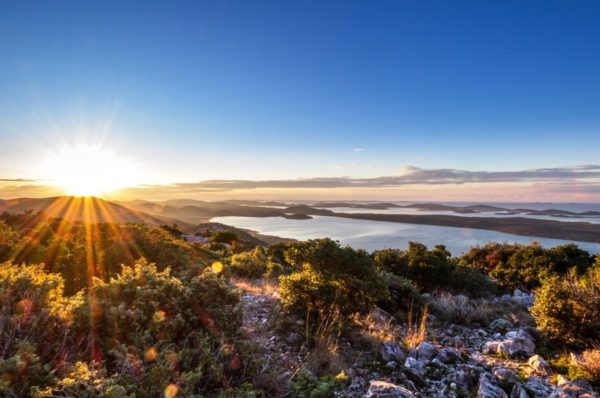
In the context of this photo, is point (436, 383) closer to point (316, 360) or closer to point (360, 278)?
point (316, 360)

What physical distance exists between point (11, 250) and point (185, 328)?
26.1 feet

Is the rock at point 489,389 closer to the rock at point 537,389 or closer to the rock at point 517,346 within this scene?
the rock at point 537,389

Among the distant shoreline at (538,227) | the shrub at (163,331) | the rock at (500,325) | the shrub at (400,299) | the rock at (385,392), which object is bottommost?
the distant shoreline at (538,227)

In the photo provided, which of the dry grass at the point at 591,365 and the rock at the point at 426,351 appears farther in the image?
the rock at the point at 426,351

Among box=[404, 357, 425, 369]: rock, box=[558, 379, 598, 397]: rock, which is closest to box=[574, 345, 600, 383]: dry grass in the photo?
box=[558, 379, 598, 397]: rock

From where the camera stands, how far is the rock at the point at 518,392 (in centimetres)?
441

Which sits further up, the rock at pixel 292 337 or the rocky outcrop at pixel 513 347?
the rock at pixel 292 337

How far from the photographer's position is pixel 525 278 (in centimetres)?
1747

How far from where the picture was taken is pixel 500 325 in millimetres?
8438

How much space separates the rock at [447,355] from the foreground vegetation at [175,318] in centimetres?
60

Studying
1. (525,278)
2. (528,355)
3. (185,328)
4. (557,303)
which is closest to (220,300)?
(185,328)

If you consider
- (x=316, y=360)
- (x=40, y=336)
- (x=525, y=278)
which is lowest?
(x=525, y=278)

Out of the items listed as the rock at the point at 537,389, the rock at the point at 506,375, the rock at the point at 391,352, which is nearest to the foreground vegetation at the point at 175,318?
the rock at the point at 391,352

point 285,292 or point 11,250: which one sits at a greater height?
point 11,250
